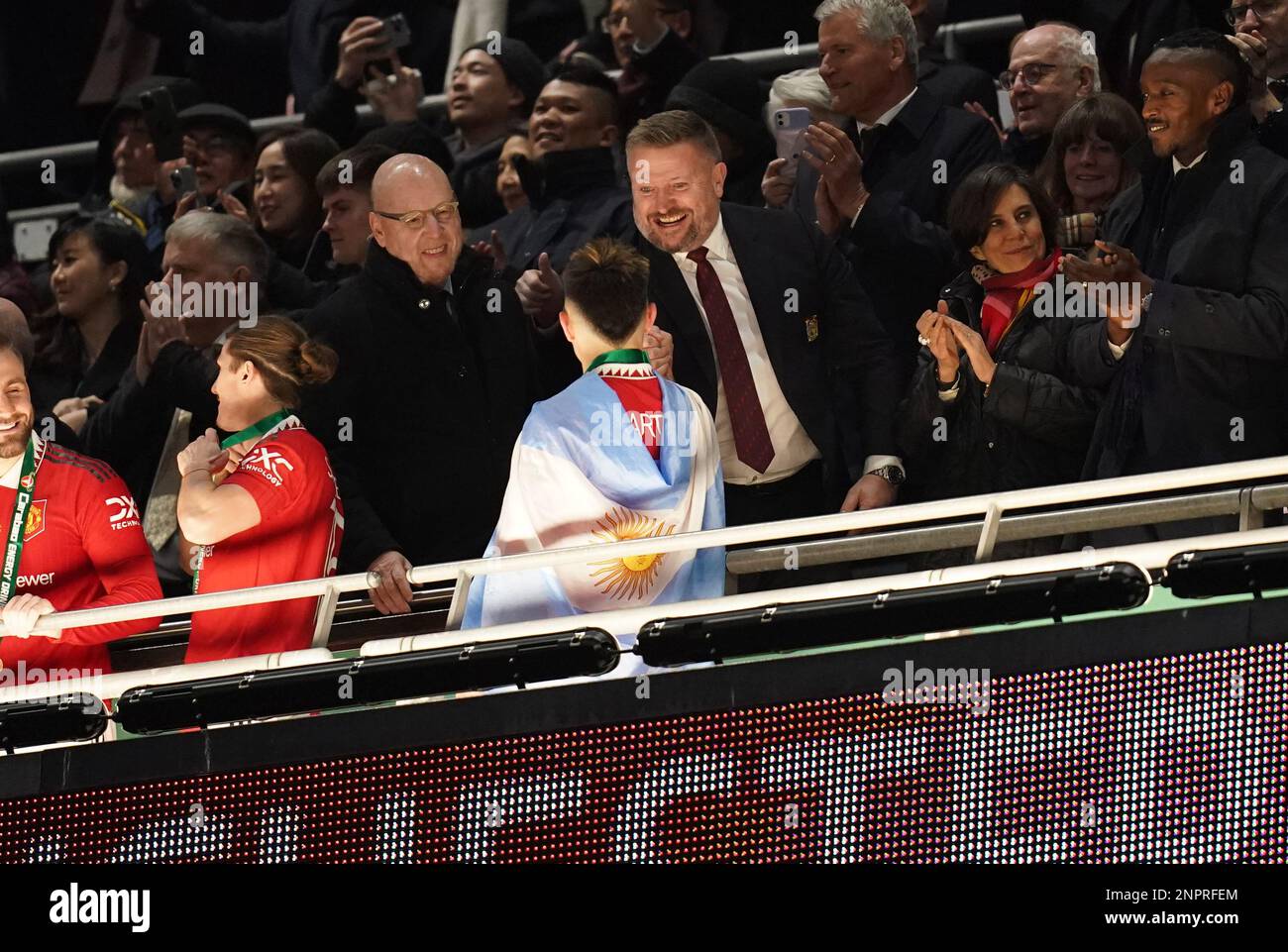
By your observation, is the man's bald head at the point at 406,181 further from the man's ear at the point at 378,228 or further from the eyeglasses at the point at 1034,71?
the eyeglasses at the point at 1034,71

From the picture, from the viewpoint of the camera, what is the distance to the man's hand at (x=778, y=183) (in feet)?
25.9

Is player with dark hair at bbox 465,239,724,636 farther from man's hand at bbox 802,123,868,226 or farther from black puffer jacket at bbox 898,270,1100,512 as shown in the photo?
man's hand at bbox 802,123,868,226

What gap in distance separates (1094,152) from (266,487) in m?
2.76

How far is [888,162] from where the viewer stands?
A: 7.71 meters

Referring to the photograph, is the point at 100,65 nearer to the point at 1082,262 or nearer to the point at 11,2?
the point at 11,2

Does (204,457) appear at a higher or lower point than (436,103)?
lower

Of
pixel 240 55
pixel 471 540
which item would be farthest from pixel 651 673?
pixel 240 55

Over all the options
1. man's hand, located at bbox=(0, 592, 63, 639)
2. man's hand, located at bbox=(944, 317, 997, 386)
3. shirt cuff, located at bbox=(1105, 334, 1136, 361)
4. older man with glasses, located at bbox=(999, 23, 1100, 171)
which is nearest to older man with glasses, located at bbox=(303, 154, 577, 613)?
man's hand, located at bbox=(0, 592, 63, 639)

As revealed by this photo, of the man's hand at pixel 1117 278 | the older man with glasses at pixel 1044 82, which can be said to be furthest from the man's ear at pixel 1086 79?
the man's hand at pixel 1117 278

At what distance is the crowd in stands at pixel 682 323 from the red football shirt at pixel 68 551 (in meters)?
0.01

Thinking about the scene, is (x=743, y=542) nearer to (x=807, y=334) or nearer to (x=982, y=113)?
(x=807, y=334)

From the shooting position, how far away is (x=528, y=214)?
27.4ft

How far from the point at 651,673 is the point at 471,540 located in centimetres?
108

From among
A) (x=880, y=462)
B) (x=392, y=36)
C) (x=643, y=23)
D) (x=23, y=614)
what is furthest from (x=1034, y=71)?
(x=23, y=614)
